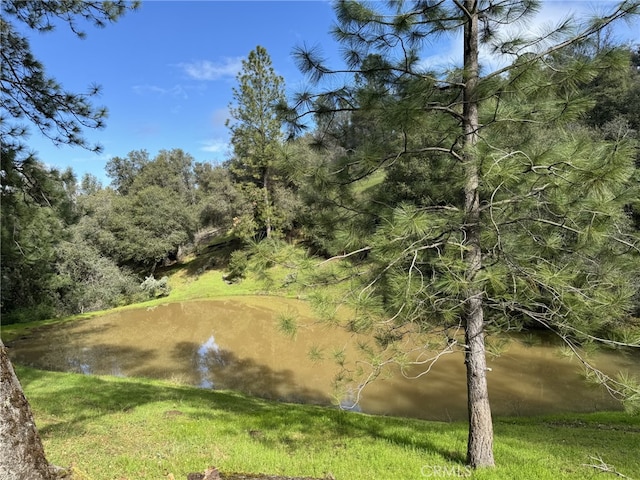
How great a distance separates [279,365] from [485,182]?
9689 millimetres

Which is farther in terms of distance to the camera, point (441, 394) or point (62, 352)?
point (62, 352)

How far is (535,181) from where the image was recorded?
347cm

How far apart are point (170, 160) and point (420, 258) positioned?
142 feet

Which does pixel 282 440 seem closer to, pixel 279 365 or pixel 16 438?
pixel 16 438

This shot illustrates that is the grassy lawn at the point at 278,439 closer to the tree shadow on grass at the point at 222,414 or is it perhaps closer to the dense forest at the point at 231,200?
the tree shadow on grass at the point at 222,414

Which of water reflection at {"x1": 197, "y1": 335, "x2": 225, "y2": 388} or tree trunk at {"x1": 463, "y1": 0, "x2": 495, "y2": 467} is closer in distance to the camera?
tree trunk at {"x1": 463, "y1": 0, "x2": 495, "y2": 467}

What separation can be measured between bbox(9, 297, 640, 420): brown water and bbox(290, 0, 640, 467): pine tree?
3.12 m

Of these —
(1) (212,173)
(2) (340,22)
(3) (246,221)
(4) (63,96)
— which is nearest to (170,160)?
(1) (212,173)

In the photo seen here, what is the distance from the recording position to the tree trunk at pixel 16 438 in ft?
5.61

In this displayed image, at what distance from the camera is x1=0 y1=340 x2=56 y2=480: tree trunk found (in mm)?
1709

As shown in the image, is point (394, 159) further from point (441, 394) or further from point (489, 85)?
point (441, 394)

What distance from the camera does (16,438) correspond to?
1749mm

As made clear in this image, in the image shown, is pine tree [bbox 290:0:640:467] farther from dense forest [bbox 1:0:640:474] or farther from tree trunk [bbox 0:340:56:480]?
tree trunk [bbox 0:340:56:480]

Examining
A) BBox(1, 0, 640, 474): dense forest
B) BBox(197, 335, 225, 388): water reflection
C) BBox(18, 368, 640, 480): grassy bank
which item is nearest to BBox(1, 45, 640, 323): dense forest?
BBox(1, 0, 640, 474): dense forest
